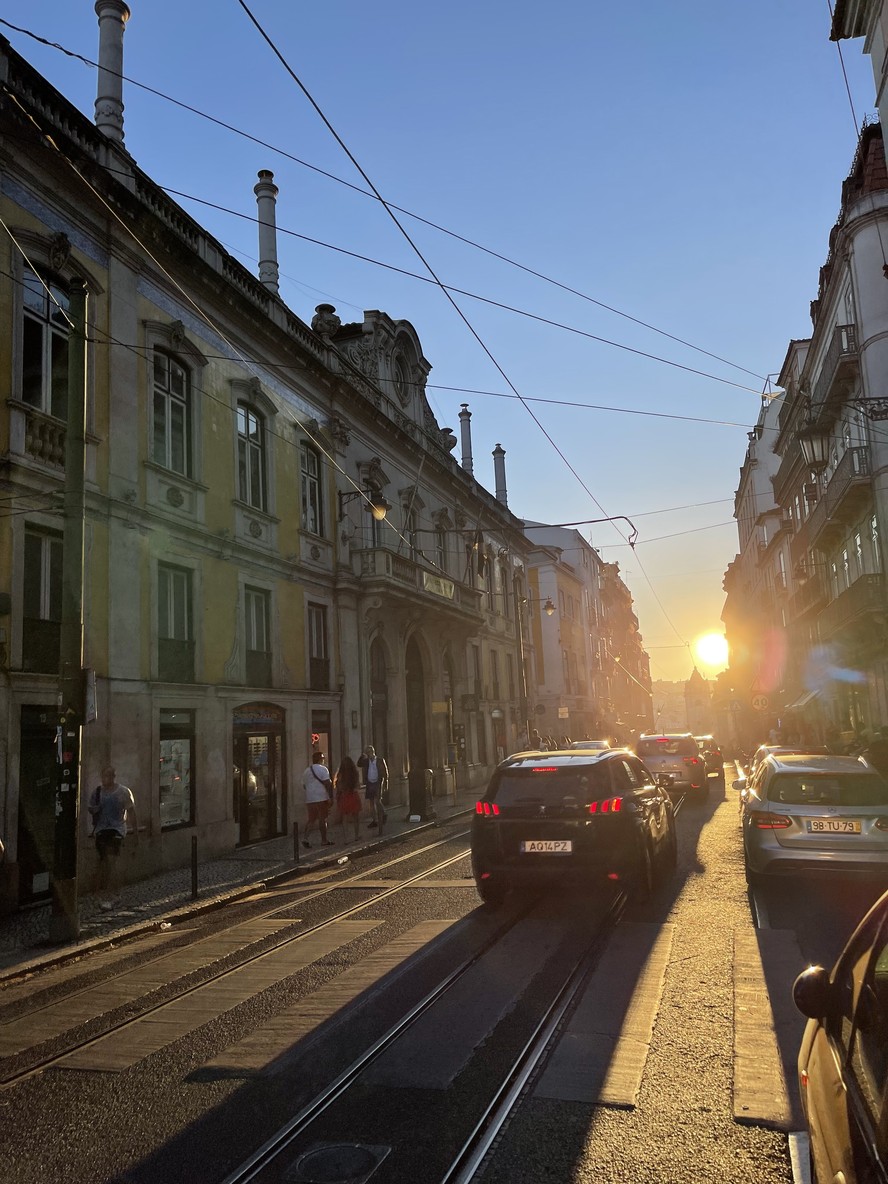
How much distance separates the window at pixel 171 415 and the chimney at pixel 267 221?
22.0ft

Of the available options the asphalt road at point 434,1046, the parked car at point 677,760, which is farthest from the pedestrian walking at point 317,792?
the asphalt road at point 434,1046

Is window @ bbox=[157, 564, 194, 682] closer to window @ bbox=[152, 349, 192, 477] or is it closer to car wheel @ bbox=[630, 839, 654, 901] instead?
window @ bbox=[152, 349, 192, 477]

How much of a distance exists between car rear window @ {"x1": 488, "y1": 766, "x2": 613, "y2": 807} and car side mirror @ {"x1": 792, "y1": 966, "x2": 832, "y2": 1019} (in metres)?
5.94

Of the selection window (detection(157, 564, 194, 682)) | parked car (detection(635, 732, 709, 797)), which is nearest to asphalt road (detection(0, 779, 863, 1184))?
window (detection(157, 564, 194, 682))

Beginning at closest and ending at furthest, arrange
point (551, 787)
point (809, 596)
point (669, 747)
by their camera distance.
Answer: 1. point (551, 787)
2. point (669, 747)
3. point (809, 596)

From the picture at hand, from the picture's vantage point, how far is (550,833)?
902 cm

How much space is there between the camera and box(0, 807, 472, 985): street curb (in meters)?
8.89

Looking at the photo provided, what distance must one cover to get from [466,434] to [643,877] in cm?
3373

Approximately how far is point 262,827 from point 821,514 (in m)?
21.5

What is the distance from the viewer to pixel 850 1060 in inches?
109

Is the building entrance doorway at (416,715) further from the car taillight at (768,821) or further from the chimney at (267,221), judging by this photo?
the car taillight at (768,821)

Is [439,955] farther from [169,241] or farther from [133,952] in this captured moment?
[169,241]

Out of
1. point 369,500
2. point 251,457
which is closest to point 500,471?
point 369,500

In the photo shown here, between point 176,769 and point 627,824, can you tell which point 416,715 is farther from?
point 627,824
